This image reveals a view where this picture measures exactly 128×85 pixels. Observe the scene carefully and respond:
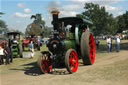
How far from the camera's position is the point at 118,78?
19.5 ft

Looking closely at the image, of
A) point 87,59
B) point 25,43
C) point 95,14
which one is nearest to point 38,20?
point 95,14

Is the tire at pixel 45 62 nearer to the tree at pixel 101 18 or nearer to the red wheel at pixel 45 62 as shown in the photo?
the red wheel at pixel 45 62

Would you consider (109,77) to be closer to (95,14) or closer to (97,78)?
(97,78)

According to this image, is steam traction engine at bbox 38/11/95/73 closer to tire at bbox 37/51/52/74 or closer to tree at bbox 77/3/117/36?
tire at bbox 37/51/52/74

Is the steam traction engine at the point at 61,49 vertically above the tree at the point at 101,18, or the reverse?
the tree at the point at 101,18

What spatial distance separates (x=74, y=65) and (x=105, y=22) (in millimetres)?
56326

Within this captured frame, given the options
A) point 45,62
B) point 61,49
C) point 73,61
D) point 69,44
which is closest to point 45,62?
point 45,62

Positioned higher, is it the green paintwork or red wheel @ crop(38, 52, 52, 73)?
the green paintwork

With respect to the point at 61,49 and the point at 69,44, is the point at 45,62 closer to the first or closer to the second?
the point at 61,49

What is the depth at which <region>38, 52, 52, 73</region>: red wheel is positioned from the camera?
730 cm

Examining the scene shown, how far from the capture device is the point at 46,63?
7.68 meters

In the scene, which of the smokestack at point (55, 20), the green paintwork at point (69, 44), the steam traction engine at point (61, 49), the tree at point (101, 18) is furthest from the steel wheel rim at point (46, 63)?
the tree at point (101, 18)

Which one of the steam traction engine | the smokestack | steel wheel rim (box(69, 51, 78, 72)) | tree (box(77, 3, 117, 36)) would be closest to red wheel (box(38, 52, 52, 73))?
the steam traction engine

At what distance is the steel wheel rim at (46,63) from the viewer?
7454mm
